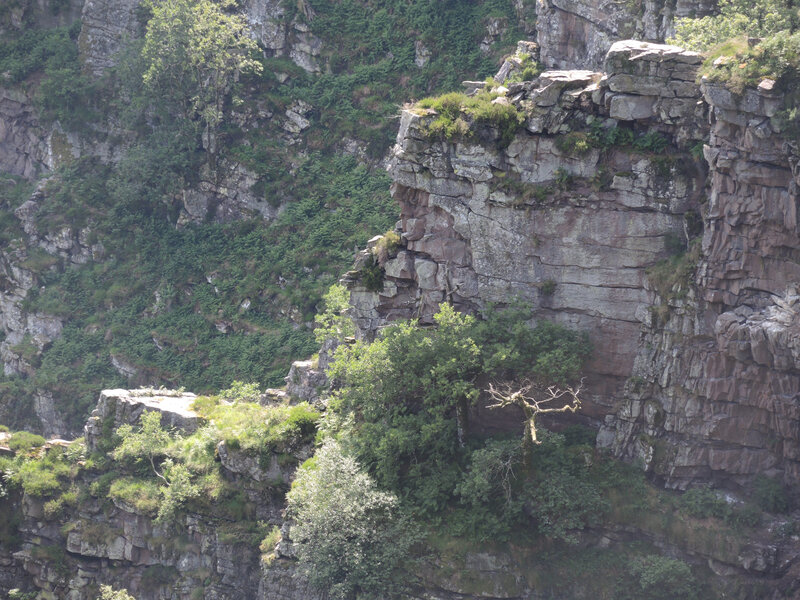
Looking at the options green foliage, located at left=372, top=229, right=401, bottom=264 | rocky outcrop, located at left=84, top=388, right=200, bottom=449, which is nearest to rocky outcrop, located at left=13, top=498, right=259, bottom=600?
rocky outcrop, located at left=84, top=388, right=200, bottom=449

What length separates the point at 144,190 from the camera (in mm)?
58750

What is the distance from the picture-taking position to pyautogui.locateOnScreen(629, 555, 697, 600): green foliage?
30516mm

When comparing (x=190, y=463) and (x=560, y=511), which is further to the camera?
(x=190, y=463)

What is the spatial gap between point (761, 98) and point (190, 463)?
22.3m

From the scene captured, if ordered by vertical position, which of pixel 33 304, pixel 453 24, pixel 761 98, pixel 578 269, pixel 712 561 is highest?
pixel 453 24

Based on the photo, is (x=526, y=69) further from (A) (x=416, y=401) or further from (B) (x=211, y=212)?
(B) (x=211, y=212)

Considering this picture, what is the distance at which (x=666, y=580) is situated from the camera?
1206 inches

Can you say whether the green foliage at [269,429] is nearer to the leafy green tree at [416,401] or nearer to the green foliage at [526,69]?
the leafy green tree at [416,401]

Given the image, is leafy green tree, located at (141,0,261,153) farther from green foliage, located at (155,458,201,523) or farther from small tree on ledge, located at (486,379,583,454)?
small tree on ledge, located at (486,379,583,454)

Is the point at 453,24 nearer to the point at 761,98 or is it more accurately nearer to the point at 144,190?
the point at 144,190

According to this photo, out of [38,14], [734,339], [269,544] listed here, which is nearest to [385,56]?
[38,14]

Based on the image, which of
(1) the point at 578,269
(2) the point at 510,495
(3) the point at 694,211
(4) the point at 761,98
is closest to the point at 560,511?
(2) the point at 510,495

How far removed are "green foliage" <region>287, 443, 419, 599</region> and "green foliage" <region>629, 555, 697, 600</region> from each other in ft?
21.7

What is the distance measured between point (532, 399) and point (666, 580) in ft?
20.6
